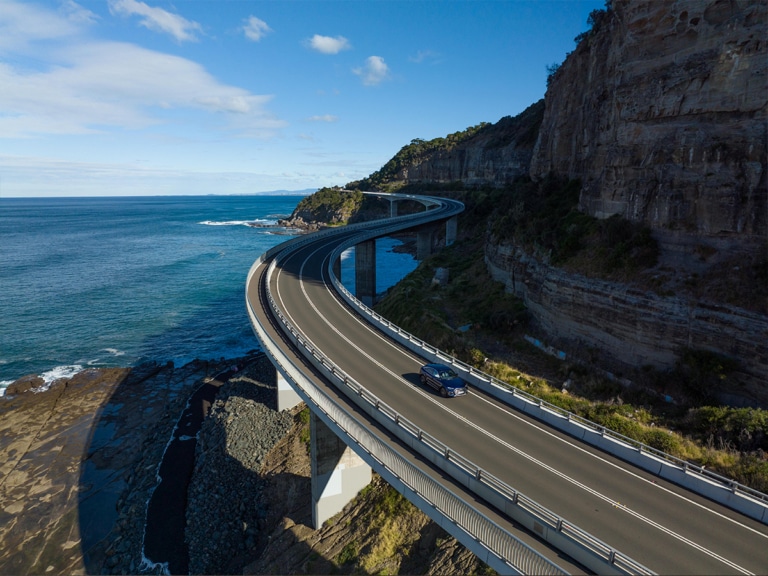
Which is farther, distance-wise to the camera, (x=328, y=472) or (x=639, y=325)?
(x=639, y=325)

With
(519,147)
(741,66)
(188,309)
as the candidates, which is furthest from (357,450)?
(519,147)

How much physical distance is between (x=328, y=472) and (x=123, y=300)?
63153mm

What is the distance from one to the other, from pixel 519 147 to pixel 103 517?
104 metres

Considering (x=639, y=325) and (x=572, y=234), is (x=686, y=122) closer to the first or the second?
(x=572, y=234)

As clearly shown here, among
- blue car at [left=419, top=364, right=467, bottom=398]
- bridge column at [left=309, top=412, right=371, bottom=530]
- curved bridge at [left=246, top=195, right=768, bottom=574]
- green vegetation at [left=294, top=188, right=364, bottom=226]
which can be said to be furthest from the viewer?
green vegetation at [left=294, top=188, right=364, bottom=226]

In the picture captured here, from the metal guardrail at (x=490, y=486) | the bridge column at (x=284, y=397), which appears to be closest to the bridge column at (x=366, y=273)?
the bridge column at (x=284, y=397)

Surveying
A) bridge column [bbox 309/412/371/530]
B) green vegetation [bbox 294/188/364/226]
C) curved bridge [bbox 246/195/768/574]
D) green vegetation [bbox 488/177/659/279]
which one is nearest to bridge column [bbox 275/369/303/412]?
curved bridge [bbox 246/195/768/574]

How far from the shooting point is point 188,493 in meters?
29.8

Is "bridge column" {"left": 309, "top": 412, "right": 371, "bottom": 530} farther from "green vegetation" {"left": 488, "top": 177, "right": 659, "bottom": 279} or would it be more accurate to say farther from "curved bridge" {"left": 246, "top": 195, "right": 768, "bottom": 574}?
"green vegetation" {"left": 488, "top": 177, "right": 659, "bottom": 279}

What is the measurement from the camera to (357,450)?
63.9ft

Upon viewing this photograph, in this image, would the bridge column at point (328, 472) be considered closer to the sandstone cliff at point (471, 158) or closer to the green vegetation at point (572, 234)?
the green vegetation at point (572, 234)

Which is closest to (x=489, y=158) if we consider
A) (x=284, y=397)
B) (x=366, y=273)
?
(x=366, y=273)

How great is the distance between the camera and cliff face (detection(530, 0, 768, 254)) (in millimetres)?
23891

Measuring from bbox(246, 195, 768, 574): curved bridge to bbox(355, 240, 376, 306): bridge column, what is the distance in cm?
3435
